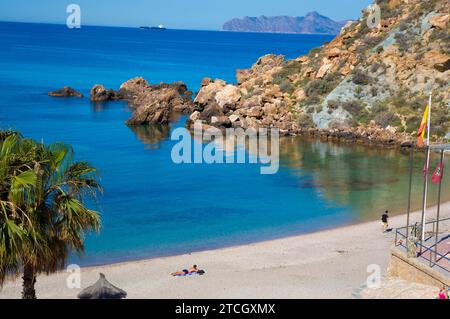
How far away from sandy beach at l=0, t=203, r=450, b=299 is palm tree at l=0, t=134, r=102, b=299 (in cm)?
756

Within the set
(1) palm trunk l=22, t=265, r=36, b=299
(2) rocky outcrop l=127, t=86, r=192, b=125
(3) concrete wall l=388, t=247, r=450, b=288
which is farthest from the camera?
(2) rocky outcrop l=127, t=86, r=192, b=125

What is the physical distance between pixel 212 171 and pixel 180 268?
20.1 metres

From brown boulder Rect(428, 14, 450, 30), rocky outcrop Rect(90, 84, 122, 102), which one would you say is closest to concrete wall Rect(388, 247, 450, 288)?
brown boulder Rect(428, 14, 450, 30)

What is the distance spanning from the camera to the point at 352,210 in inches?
1272

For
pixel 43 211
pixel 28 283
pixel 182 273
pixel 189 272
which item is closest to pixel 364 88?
pixel 189 272

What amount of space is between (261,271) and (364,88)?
126 feet

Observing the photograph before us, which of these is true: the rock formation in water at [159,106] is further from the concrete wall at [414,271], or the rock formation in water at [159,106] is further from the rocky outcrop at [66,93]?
the concrete wall at [414,271]

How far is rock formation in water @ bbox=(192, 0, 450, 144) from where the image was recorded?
52.9 metres

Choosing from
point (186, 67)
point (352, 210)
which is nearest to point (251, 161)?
point (352, 210)

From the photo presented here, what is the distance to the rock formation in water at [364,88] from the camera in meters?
52.9

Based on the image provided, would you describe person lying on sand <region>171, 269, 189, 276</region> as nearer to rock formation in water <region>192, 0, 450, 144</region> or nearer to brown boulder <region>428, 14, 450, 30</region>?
rock formation in water <region>192, 0, 450, 144</region>

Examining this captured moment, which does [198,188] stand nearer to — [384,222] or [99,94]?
[384,222]

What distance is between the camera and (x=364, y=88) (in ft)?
189
